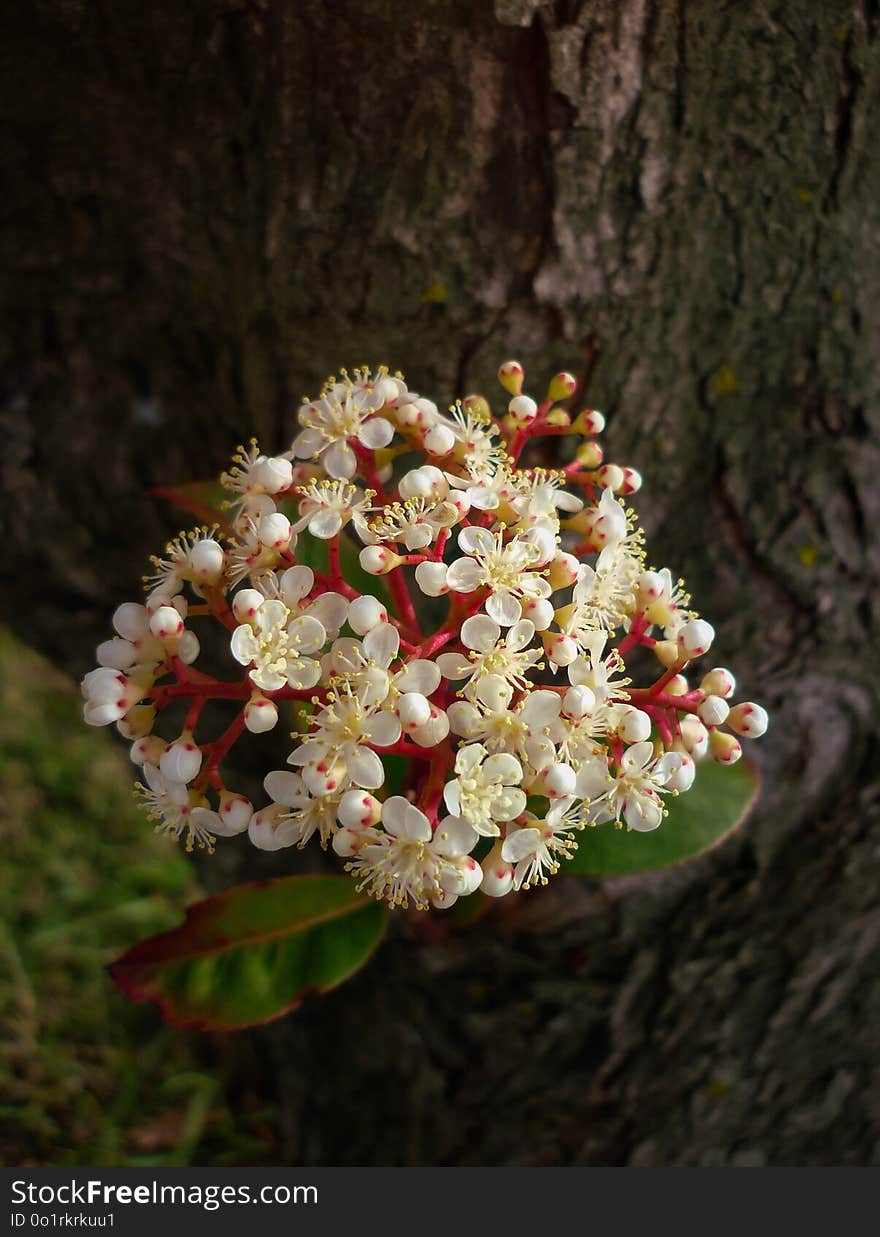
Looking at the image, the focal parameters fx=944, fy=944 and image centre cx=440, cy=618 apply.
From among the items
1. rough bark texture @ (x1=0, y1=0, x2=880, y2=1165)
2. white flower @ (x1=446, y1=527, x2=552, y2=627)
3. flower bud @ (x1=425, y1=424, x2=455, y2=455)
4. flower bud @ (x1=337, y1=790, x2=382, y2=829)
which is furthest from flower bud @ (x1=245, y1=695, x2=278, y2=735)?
rough bark texture @ (x1=0, y1=0, x2=880, y2=1165)

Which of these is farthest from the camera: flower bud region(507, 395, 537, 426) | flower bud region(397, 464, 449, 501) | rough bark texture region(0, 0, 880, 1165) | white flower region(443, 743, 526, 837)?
rough bark texture region(0, 0, 880, 1165)

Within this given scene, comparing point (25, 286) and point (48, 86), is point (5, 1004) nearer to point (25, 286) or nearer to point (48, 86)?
point (25, 286)

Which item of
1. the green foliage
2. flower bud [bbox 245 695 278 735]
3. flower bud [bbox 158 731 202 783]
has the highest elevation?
flower bud [bbox 245 695 278 735]

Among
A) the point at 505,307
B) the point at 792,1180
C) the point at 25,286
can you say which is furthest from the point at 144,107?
the point at 792,1180

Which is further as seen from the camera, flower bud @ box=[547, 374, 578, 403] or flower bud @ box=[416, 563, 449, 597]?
flower bud @ box=[547, 374, 578, 403]

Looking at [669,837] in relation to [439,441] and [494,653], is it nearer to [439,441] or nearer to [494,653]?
[494,653]

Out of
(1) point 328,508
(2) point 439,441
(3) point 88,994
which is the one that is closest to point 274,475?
(1) point 328,508

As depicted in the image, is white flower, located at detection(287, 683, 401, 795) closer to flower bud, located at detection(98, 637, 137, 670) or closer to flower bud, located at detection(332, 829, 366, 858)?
flower bud, located at detection(332, 829, 366, 858)
